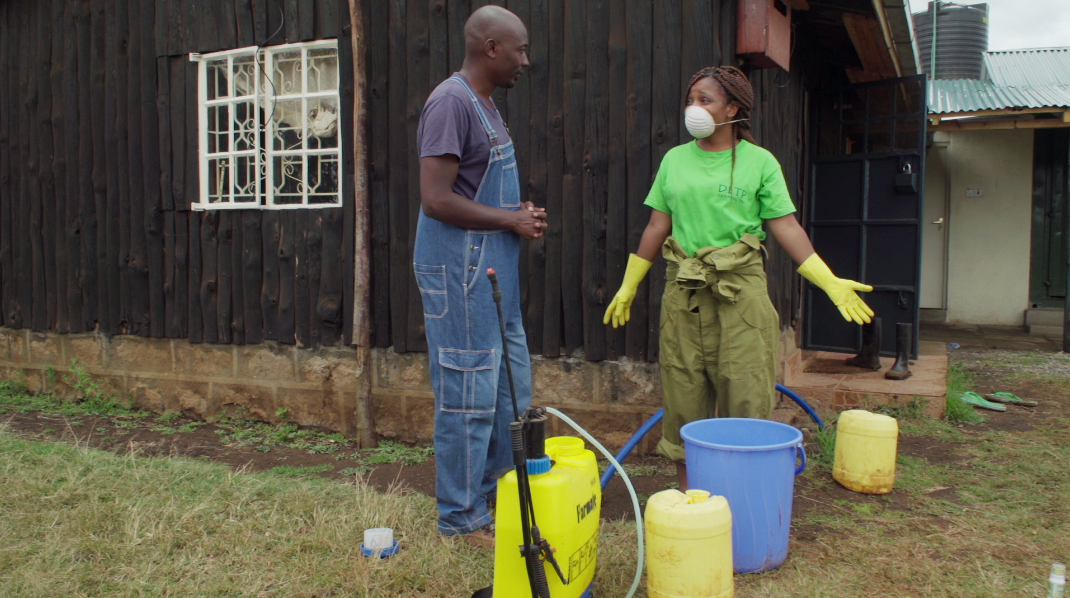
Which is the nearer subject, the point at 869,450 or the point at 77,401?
the point at 869,450

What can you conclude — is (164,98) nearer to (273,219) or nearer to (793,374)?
(273,219)

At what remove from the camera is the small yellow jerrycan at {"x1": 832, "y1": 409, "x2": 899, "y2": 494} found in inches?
147

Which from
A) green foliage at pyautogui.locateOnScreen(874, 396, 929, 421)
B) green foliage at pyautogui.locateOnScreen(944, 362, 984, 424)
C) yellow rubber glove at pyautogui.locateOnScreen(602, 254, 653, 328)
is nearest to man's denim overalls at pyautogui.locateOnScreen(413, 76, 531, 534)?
yellow rubber glove at pyautogui.locateOnScreen(602, 254, 653, 328)

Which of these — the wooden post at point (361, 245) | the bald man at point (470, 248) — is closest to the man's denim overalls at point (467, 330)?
the bald man at point (470, 248)

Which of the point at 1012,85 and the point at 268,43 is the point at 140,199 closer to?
the point at 268,43

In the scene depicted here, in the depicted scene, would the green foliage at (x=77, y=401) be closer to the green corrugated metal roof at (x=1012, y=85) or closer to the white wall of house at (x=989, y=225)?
the green corrugated metal roof at (x=1012, y=85)

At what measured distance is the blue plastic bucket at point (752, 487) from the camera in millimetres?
2822

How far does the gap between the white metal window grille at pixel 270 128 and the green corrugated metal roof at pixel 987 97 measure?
6956mm

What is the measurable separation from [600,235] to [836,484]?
1794 mm

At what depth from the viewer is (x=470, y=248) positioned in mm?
3062

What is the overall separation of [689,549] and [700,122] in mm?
1656

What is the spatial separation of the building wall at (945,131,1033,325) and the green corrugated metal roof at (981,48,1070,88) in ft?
2.43

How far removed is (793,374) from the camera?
573 centimetres

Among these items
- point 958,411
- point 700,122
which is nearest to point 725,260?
point 700,122
